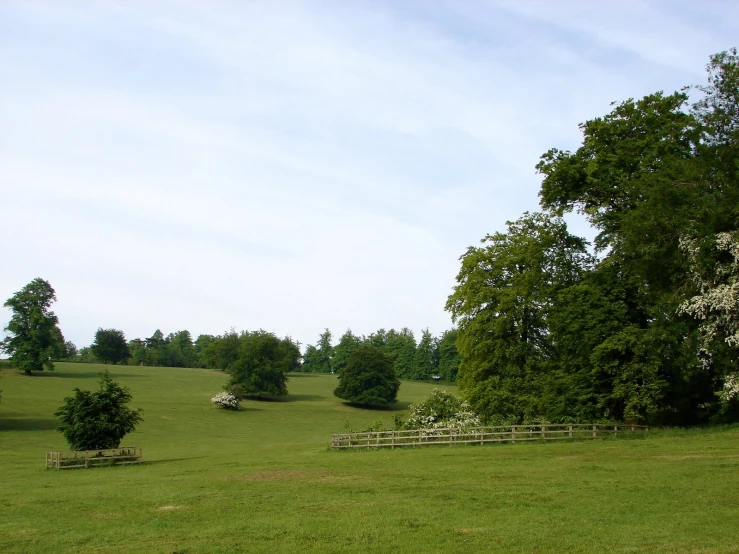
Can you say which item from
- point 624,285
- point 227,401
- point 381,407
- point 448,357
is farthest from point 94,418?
point 448,357

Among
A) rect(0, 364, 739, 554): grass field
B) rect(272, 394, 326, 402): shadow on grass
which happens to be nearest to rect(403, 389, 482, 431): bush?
rect(0, 364, 739, 554): grass field

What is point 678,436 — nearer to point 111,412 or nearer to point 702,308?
point 702,308

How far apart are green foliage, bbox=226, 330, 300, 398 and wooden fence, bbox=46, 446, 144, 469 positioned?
54.8 meters

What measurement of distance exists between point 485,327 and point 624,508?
26421 mm

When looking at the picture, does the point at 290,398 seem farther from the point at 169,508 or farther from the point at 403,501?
the point at 403,501

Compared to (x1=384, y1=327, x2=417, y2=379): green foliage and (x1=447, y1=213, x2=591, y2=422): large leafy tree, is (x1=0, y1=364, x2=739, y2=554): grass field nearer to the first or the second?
(x1=447, y1=213, x2=591, y2=422): large leafy tree

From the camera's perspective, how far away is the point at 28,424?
2446 inches

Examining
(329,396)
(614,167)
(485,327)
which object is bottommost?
(329,396)

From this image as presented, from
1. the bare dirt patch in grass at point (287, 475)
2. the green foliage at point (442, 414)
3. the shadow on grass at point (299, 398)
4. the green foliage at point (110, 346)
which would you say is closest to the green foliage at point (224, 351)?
the green foliage at point (110, 346)

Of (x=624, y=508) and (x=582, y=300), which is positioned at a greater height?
(x=582, y=300)

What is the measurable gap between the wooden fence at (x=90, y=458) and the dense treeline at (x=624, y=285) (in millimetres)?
21678

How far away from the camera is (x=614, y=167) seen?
3694cm

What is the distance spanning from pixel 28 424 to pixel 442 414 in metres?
41.2

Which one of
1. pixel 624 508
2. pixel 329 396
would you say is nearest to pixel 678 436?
pixel 624 508
